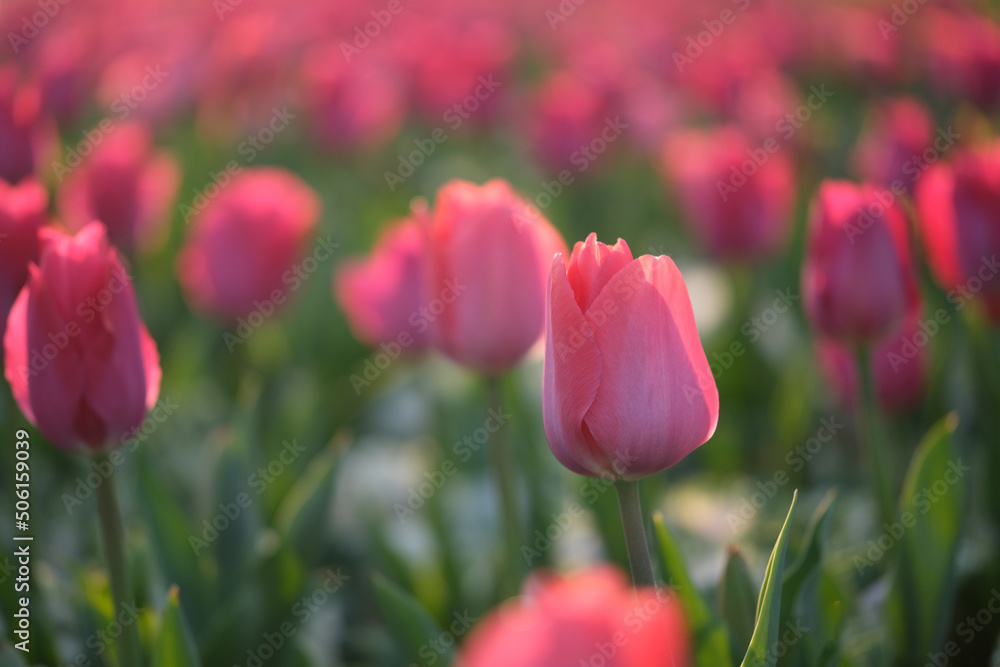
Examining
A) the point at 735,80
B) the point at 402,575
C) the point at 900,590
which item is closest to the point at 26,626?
the point at 402,575

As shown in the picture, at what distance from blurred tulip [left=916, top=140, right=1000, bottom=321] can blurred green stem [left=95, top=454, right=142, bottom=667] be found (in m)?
1.18

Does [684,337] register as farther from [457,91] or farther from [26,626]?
[457,91]

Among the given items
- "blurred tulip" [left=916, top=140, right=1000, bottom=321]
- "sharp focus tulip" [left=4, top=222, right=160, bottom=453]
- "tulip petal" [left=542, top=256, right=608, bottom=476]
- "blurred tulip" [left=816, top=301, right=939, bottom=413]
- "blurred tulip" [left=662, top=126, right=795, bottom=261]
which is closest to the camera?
"tulip petal" [left=542, top=256, right=608, bottom=476]

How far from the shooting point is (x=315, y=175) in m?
3.75

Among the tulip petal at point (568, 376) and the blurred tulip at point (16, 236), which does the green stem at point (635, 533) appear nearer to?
the tulip petal at point (568, 376)

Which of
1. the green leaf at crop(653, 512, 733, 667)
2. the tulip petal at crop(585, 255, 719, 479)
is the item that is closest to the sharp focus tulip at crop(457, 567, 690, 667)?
the tulip petal at crop(585, 255, 719, 479)

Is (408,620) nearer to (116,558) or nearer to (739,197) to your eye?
(116,558)

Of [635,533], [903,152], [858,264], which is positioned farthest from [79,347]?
[903,152]

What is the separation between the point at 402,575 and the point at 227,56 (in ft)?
7.85

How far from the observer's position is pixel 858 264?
3.53ft

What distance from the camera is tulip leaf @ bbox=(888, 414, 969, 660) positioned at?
3.57 feet

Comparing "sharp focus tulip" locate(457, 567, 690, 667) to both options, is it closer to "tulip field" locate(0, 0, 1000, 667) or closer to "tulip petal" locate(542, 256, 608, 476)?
"tulip field" locate(0, 0, 1000, 667)

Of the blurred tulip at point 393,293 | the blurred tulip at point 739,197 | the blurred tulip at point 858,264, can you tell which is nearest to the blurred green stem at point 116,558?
the blurred tulip at point 393,293

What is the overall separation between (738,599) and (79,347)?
2.50 feet
